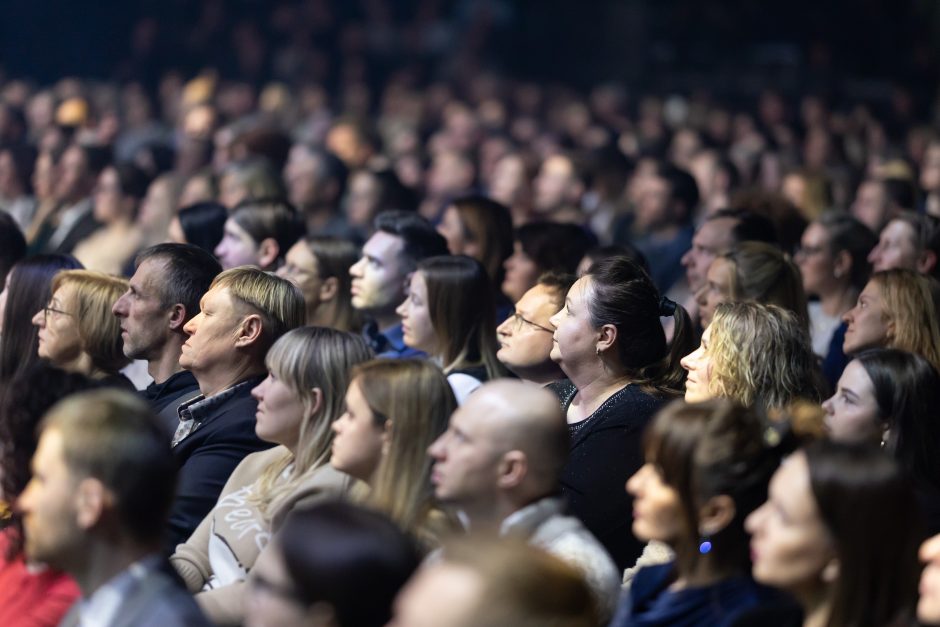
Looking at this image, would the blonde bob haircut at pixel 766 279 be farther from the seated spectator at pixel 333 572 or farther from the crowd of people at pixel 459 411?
the seated spectator at pixel 333 572

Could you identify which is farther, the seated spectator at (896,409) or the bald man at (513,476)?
the seated spectator at (896,409)

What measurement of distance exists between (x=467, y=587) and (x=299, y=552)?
0.37 metres

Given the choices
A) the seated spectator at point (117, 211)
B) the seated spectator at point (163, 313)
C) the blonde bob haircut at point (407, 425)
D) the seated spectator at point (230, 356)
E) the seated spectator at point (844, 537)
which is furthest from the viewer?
the seated spectator at point (117, 211)

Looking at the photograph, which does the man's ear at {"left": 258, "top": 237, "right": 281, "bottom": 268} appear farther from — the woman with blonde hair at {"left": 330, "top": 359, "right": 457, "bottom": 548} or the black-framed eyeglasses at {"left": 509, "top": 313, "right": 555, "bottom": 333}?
the woman with blonde hair at {"left": 330, "top": 359, "right": 457, "bottom": 548}

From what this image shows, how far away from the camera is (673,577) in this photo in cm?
334

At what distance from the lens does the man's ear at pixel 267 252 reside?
685 centimetres

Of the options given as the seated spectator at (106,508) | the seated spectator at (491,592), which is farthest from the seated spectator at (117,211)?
the seated spectator at (491,592)

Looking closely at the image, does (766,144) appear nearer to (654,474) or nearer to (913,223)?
(913,223)

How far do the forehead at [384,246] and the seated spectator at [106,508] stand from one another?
3.36 meters

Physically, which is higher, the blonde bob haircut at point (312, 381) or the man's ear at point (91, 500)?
the man's ear at point (91, 500)

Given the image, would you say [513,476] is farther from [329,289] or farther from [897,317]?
[329,289]

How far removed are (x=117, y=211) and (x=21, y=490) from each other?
564 cm

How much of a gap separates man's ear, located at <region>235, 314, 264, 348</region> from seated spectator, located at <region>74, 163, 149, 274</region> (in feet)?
13.3

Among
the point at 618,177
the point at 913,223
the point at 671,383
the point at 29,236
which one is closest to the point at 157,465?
the point at 671,383
